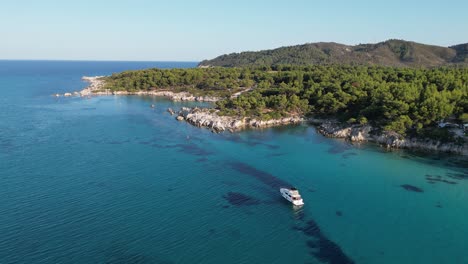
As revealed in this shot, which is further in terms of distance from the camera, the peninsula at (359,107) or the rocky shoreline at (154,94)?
the rocky shoreline at (154,94)

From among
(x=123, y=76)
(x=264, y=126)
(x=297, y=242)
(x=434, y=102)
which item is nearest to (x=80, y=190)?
(x=297, y=242)

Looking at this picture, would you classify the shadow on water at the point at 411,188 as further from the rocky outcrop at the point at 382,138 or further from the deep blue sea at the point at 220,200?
the rocky outcrop at the point at 382,138

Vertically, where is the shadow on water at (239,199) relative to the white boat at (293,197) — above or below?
below

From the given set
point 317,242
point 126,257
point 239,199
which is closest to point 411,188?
point 317,242

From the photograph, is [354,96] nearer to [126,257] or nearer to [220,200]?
[220,200]

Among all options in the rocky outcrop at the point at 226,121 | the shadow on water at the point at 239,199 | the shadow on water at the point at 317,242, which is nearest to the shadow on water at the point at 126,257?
the shadow on water at the point at 239,199

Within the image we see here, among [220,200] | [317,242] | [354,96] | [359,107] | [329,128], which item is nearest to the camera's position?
[317,242]

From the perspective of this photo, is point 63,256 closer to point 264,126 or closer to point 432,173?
point 432,173
